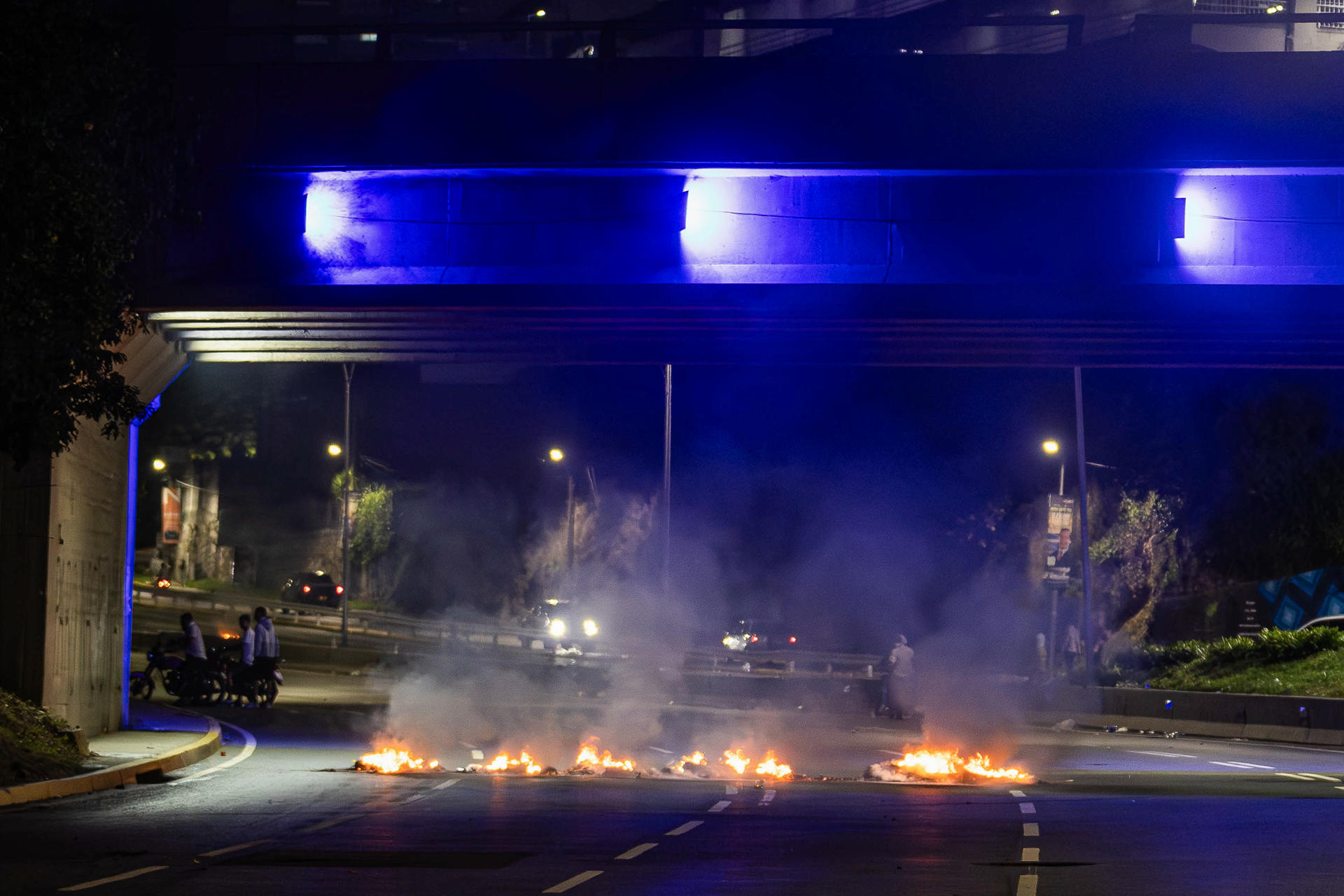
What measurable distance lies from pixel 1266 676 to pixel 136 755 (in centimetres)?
2308

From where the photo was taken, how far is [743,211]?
69.8 ft

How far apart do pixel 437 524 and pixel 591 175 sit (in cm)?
5482

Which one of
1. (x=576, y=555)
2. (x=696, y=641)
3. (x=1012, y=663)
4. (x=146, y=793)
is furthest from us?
(x=576, y=555)

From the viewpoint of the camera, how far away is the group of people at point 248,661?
104 ft

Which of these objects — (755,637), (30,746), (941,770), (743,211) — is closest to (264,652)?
(30,746)

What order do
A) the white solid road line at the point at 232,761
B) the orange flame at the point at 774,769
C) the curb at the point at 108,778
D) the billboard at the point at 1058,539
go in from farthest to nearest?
the billboard at the point at 1058,539 < the orange flame at the point at 774,769 < the white solid road line at the point at 232,761 < the curb at the point at 108,778

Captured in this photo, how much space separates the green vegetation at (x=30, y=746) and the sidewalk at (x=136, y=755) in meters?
0.23

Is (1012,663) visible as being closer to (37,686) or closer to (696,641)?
(696,641)

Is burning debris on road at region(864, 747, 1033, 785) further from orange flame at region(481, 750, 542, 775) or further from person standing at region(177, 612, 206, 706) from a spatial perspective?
person standing at region(177, 612, 206, 706)

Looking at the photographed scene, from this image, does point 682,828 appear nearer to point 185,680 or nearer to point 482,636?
point 185,680

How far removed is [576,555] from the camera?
7150 cm

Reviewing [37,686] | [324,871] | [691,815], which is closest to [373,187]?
[37,686]

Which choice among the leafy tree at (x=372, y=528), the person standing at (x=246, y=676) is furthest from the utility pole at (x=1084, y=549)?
the leafy tree at (x=372, y=528)

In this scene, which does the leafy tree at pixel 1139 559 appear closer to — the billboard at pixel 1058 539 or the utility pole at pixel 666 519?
the billboard at pixel 1058 539
